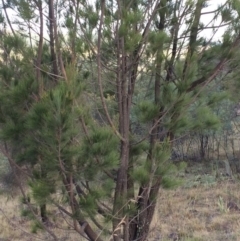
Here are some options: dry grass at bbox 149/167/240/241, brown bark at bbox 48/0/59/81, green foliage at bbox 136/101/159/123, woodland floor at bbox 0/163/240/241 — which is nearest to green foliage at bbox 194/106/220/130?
green foliage at bbox 136/101/159/123

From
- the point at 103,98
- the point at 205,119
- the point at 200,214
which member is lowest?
the point at 200,214

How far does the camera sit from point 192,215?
260 inches

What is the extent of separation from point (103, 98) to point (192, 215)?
13.4ft

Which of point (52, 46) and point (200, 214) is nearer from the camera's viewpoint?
point (52, 46)

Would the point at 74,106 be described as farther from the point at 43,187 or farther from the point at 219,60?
the point at 219,60

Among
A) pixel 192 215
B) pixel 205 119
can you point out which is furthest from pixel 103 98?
pixel 192 215

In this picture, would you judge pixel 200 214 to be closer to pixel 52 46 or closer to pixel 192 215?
pixel 192 215

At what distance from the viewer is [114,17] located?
2.86 metres

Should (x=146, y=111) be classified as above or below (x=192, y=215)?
above

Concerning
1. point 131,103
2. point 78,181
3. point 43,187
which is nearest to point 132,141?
point 131,103

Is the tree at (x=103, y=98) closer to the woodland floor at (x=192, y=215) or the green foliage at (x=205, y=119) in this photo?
the green foliage at (x=205, y=119)

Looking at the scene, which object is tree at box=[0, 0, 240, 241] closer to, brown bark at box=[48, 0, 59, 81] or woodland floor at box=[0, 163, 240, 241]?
brown bark at box=[48, 0, 59, 81]

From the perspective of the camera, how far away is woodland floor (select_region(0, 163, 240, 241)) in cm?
572

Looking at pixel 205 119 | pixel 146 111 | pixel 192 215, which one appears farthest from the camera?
pixel 192 215
